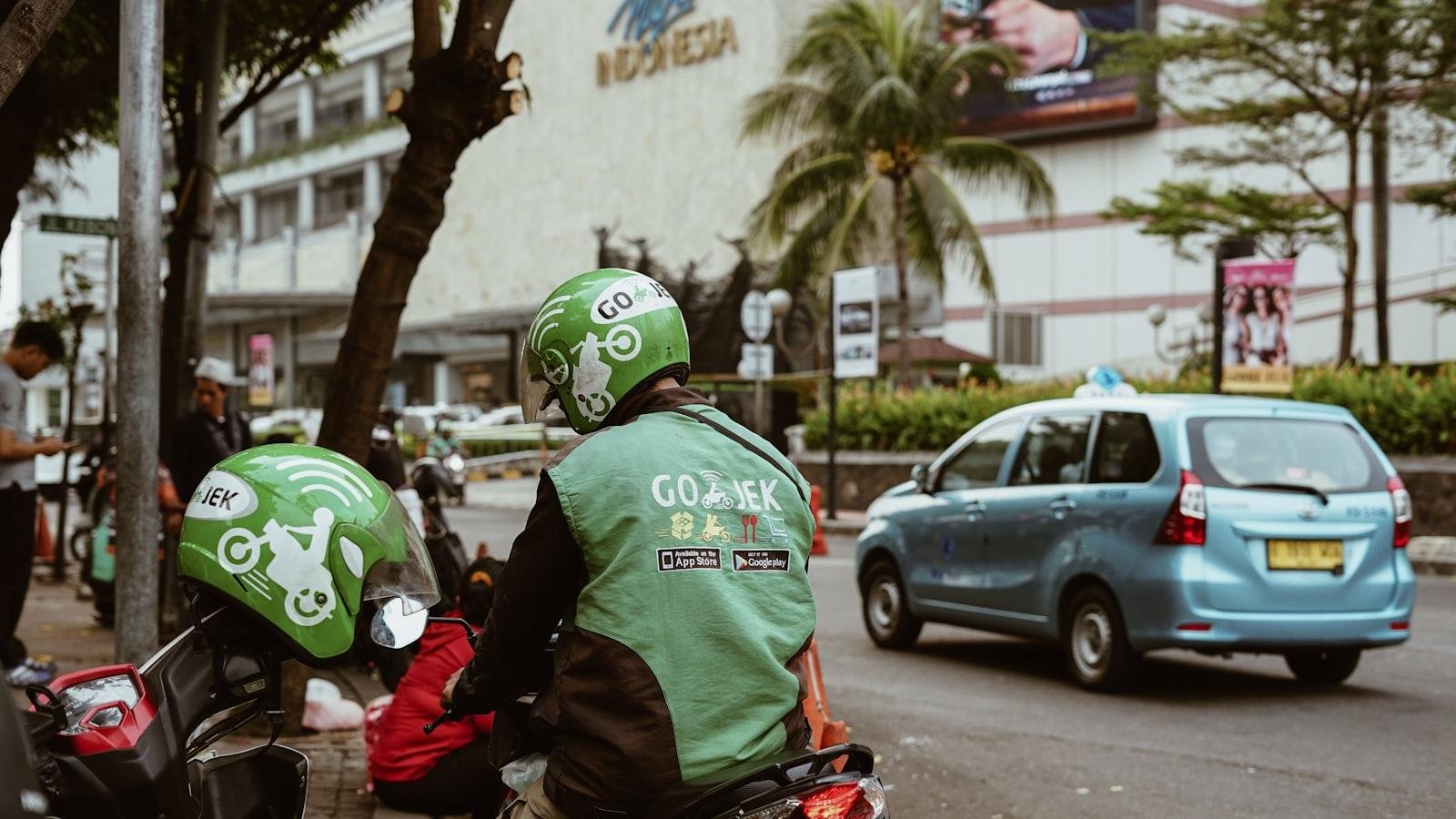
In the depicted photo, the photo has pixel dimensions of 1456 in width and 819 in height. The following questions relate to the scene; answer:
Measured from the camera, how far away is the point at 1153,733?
7391mm

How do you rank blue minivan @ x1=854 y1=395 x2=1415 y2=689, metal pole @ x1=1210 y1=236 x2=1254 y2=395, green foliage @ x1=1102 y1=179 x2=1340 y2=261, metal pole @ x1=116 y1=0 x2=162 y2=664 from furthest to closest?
green foliage @ x1=1102 y1=179 x2=1340 y2=261 < metal pole @ x1=1210 y1=236 x2=1254 y2=395 < blue minivan @ x1=854 y1=395 x2=1415 y2=689 < metal pole @ x1=116 y1=0 x2=162 y2=664

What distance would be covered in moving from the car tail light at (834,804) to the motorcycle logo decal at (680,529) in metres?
0.47

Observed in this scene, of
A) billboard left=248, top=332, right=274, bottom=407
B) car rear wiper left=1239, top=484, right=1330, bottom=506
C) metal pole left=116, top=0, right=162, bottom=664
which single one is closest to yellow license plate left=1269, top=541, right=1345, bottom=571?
car rear wiper left=1239, top=484, right=1330, bottom=506

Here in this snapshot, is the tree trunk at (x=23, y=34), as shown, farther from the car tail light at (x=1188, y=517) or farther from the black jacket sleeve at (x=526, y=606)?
the car tail light at (x=1188, y=517)

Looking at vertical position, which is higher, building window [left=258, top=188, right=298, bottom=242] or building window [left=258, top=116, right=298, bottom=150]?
building window [left=258, top=116, right=298, bottom=150]

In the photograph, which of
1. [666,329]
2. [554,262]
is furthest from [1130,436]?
[554,262]

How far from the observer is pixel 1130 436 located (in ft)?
28.0

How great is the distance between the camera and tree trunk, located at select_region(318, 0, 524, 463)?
242 inches

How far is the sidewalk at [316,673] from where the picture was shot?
538cm

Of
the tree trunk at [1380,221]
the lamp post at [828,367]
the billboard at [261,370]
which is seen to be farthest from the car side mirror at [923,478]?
the tree trunk at [1380,221]

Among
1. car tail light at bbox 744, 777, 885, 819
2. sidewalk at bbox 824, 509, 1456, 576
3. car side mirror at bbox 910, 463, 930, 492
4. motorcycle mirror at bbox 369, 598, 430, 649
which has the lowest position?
sidewalk at bbox 824, 509, 1456, 576

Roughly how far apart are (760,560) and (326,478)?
31.9 inches

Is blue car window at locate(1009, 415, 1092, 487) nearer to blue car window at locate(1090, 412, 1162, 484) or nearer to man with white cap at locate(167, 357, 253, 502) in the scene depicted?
blue car window at locate(1090, 412, 1162, 484)

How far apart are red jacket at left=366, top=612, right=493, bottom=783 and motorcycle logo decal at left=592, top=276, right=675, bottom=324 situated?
2295mm
